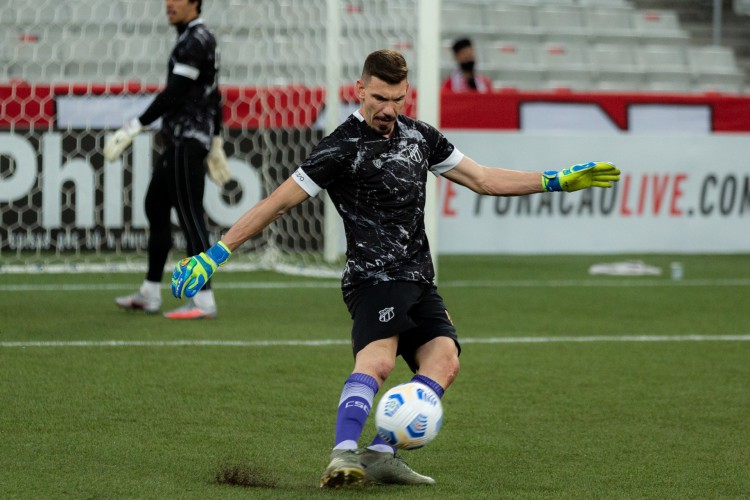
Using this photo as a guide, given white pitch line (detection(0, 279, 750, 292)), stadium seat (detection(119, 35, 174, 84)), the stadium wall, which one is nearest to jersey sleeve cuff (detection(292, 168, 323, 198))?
white pitch line (detection(0, 279, 750, 292))

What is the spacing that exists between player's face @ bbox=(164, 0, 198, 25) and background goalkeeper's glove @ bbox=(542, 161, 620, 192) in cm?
376

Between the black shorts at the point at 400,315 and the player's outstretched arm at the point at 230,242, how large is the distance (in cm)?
39

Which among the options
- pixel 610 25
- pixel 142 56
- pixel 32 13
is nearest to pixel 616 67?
pixel 610 25

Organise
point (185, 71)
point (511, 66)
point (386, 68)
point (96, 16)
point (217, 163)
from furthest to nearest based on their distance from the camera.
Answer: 1. point (511, 66)
2. point (96, 16)
3. point (217, 163)
4. point (185, 71)
5. point (386, 68)

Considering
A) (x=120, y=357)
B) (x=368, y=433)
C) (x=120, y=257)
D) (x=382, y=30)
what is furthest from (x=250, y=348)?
(x=382, y=30)

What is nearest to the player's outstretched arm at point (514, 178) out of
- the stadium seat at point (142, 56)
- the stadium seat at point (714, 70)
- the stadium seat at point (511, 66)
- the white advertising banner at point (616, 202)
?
the white advertising banner at point (616, 202)

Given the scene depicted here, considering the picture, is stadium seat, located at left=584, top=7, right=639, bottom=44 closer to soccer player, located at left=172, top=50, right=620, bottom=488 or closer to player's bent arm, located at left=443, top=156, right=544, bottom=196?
player's bent arm, located at left=443, top=156, right=544, bottom=196

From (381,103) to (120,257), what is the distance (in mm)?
7360

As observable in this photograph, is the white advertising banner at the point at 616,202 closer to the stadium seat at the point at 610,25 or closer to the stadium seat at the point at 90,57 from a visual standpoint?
the stadium seat at the point at 90,57

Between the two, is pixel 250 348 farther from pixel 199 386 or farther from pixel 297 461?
pixel 297 461

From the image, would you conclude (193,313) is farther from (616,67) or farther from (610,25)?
(610,25)

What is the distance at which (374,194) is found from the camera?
13.7 feet

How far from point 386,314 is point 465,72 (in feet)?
30.5

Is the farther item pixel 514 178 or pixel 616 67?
pixel 616 67
